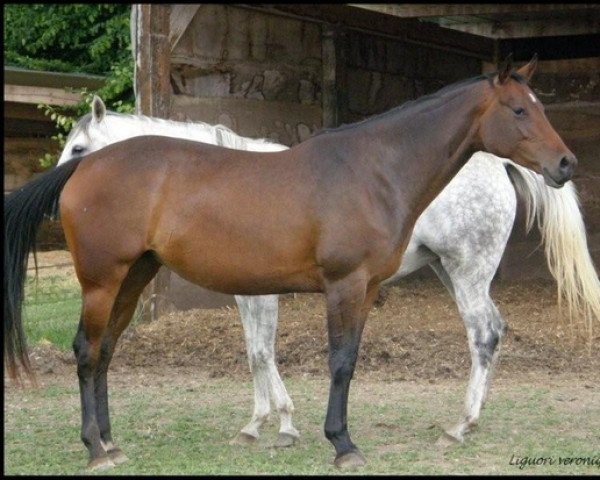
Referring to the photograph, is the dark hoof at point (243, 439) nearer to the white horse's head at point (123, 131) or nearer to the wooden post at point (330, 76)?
the white horse's head at point (123, 131)

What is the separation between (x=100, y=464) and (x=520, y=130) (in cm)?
260

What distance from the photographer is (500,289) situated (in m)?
11.1

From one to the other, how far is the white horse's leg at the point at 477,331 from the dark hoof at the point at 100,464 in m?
1.97

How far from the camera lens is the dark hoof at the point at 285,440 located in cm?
573

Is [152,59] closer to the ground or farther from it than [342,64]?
farther from it

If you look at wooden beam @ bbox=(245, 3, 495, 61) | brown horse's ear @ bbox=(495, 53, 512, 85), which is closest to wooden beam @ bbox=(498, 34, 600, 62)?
wooden beam @ bbox=(245, 3, 495, 61)

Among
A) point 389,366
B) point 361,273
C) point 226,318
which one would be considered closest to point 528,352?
point 389,366

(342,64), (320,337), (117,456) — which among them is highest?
(342,64)

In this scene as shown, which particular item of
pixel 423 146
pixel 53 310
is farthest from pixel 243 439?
pixel 53 310

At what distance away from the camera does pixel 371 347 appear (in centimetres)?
845

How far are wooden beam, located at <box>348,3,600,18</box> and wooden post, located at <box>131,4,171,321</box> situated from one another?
64.2 inches

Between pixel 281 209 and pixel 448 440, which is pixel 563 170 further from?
pixel 448 440

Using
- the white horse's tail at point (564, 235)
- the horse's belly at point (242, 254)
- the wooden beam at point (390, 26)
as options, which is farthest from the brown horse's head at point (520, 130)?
the wooden beam at point (390, 26)

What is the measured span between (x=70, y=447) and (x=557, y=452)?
2.54 metres
